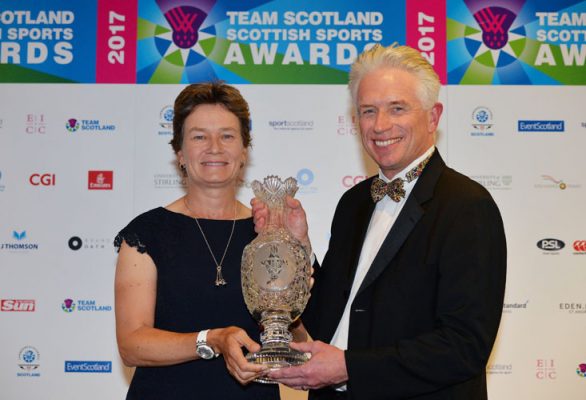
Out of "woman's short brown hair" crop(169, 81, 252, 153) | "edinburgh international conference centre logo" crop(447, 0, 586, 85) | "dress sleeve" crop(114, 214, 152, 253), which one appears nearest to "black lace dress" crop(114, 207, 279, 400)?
"dress sleeve" crop(114, 214, 152, 253)

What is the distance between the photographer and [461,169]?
5340 millimetres

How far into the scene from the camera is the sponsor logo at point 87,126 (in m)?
5.43

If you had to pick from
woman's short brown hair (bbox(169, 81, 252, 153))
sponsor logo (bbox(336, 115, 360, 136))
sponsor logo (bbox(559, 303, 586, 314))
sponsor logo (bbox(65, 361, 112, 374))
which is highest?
sponsor logo (bbox(336, 115, 360, 136))

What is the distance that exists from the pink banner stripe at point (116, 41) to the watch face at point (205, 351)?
3.31 metres

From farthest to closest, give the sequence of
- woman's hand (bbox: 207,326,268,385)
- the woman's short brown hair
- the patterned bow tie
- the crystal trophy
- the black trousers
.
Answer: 1. the woman's short brown hair
2. the patterned bow tie
3. the black trousers
4. the crystal trophy
5. woman's hand (bbox: 207,326,268,385)

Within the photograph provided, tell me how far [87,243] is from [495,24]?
3.45 m

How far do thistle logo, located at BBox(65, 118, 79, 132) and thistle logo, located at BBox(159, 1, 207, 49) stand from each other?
956 mm

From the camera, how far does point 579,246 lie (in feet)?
17.4

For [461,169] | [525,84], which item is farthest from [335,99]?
[525,84]

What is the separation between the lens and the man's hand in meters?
2.40

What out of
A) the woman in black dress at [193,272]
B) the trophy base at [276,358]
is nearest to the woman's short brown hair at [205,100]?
the woman in black dress at [193,272]

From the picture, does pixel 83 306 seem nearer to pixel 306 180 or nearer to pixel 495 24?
pixel 306 180

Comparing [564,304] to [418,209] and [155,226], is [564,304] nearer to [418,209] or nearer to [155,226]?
[418,209]

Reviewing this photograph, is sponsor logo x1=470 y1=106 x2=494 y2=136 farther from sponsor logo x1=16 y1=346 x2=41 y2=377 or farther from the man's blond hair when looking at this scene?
sponsor logo x1=16 y1=346 x2=41 y2=377
